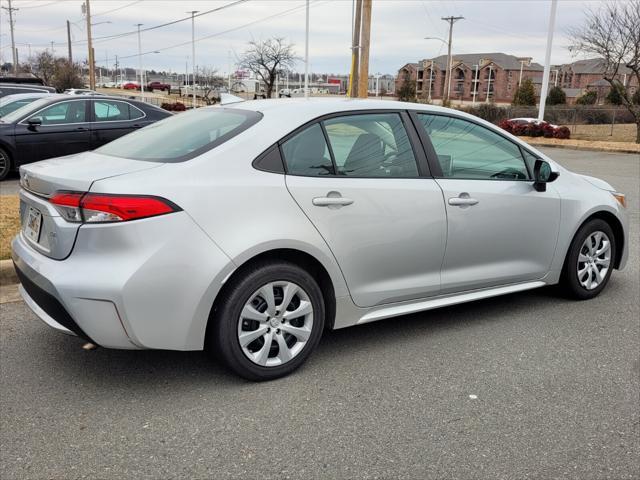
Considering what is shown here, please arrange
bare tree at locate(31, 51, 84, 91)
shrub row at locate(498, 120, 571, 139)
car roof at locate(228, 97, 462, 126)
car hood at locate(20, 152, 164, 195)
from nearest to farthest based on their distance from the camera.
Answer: car hood at locate(20, 152, 164, 195)
car roof at locate(228, 97, 462, 126)
shrub row at locate(498, 120, 571, 139)
bare tree at locate(31, 51, 84, 91)

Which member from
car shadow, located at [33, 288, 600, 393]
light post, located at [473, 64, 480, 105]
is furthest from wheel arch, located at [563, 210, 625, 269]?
light post, located at [473, 64, 480, 105]

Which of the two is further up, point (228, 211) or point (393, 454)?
point (228, 211)

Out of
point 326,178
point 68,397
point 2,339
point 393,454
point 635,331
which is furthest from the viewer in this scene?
point 635,331

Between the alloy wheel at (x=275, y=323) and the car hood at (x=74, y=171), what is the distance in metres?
0.94

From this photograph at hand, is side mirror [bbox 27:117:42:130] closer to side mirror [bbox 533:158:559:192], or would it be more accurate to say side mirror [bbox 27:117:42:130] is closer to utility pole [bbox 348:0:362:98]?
side mirror [bbox 533:158:559:192]

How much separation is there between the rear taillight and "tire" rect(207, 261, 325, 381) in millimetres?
577

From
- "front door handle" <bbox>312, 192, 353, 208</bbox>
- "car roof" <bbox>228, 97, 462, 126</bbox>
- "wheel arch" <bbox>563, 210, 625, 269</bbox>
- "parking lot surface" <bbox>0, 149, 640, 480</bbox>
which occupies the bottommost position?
"parking lot surface" <bbox>0, 149, 640, 480</bbox>

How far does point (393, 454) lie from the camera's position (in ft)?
9.30

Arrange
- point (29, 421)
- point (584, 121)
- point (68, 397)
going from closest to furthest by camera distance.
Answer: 1. point (29, 421)
2. point (68, 397)
3. point (584, 121)

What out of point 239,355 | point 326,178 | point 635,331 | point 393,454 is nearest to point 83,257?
point 239,355

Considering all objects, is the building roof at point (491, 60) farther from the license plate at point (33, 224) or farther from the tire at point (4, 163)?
the license plate at point (33, 224)

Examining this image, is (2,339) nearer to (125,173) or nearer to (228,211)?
(125,173)

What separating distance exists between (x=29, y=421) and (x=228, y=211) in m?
1.47

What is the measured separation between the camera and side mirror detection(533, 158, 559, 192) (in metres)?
4.55
